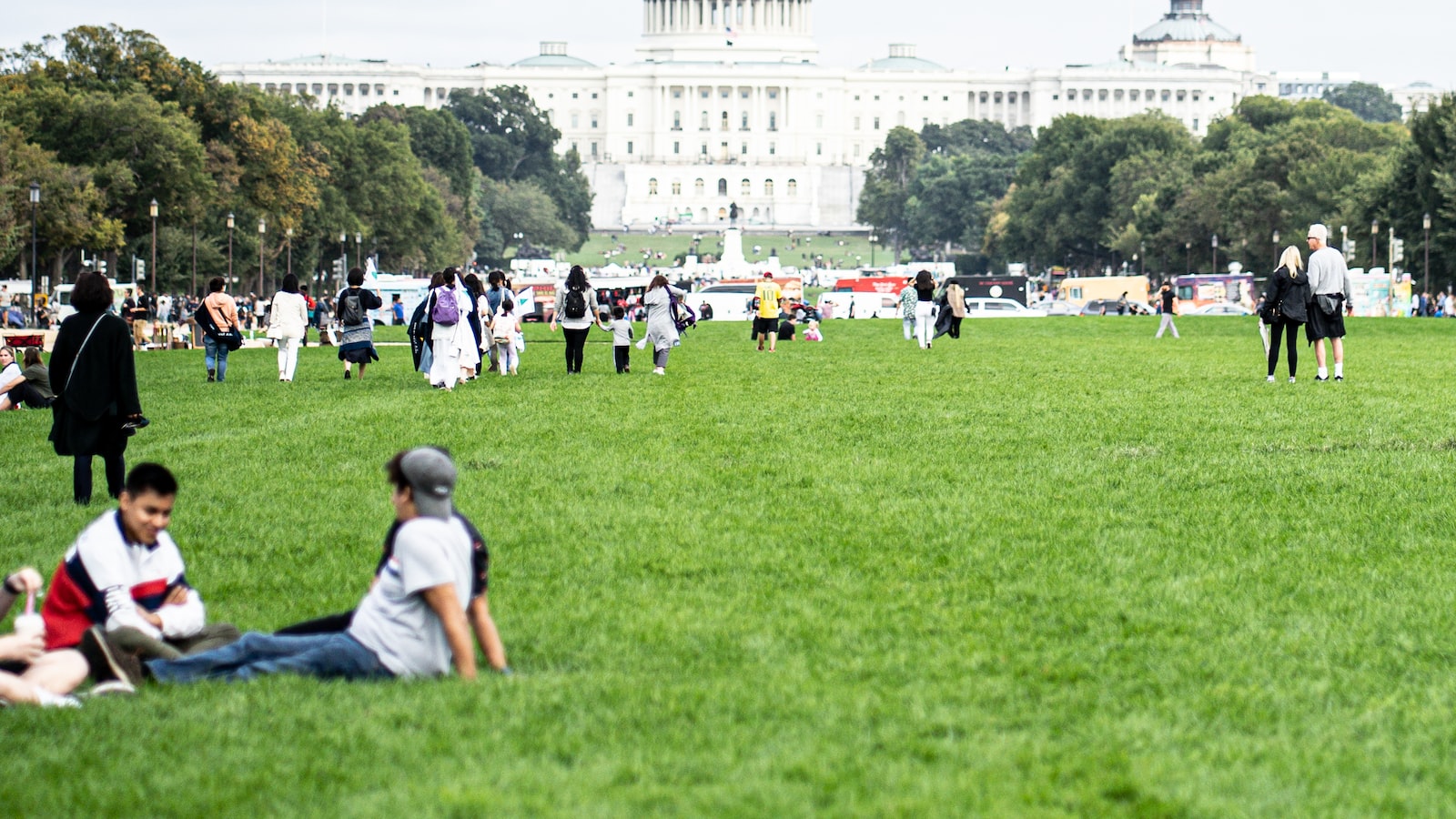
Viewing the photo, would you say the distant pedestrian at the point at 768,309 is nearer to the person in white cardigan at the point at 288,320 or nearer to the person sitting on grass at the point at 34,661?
the person in white cardigan at the point at 288,320

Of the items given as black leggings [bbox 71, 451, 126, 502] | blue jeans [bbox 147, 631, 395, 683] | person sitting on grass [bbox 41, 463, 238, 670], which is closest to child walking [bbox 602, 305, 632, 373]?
black leggings [bbox 71, 451, 126, 502]

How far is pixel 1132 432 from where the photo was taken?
1571 cm

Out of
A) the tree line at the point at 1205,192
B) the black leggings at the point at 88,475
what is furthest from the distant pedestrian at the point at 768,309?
the tree line at the point at 1205,192

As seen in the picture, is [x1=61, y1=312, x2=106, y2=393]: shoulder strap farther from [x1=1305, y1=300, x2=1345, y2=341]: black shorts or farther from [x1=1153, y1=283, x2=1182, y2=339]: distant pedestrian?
[x1=1153, y1=283, x2=1182, y2=339]: distant pedestrian

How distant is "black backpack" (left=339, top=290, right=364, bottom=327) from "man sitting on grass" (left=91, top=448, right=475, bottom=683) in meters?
17.7

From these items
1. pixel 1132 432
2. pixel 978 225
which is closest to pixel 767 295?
pixel 1132 432

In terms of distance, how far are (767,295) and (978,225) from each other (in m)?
99.7

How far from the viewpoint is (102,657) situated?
676 cm

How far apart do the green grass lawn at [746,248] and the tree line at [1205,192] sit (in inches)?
409

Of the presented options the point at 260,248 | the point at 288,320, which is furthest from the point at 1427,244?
the point at 288,320

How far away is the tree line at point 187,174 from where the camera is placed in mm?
53219

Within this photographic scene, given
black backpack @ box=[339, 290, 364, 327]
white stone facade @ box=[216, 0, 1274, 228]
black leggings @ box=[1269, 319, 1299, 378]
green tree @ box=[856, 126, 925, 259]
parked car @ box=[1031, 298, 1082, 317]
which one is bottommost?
parked car @ box=[1031, 298, 1082, 317]

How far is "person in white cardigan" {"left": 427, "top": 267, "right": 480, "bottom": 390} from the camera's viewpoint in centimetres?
2192

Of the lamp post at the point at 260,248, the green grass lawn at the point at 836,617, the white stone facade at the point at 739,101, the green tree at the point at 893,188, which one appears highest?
the white stone facade at the point at 739,101
